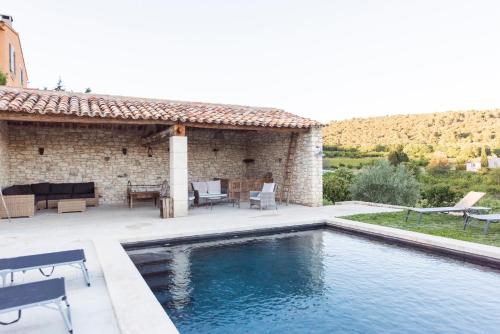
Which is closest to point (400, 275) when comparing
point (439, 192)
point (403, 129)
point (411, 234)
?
point (411, 234)

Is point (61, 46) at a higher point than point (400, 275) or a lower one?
higher

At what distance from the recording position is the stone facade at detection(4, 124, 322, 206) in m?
11.9

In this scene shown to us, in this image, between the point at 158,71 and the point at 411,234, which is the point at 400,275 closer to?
the point at 411,234

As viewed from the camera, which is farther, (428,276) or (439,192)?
(439,192)

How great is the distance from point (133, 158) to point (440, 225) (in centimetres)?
1058

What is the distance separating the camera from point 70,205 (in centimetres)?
1084

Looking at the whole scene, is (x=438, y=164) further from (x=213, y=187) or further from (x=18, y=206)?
(x=18, y=206)

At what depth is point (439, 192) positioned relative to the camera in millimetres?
12828

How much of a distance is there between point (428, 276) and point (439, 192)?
8594mm

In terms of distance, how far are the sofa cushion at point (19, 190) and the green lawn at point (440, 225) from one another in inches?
374

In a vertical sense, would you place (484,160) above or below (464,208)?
above

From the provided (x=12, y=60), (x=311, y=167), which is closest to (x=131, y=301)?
(x=311, y=167)

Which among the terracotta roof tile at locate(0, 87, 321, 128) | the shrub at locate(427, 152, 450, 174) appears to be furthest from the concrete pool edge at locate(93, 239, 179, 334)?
the shrub at locate(427, 152, 450, 174)

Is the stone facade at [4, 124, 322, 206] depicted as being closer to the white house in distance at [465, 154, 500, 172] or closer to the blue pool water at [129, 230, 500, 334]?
the blue pool water at [129, 230, 500, 334]
